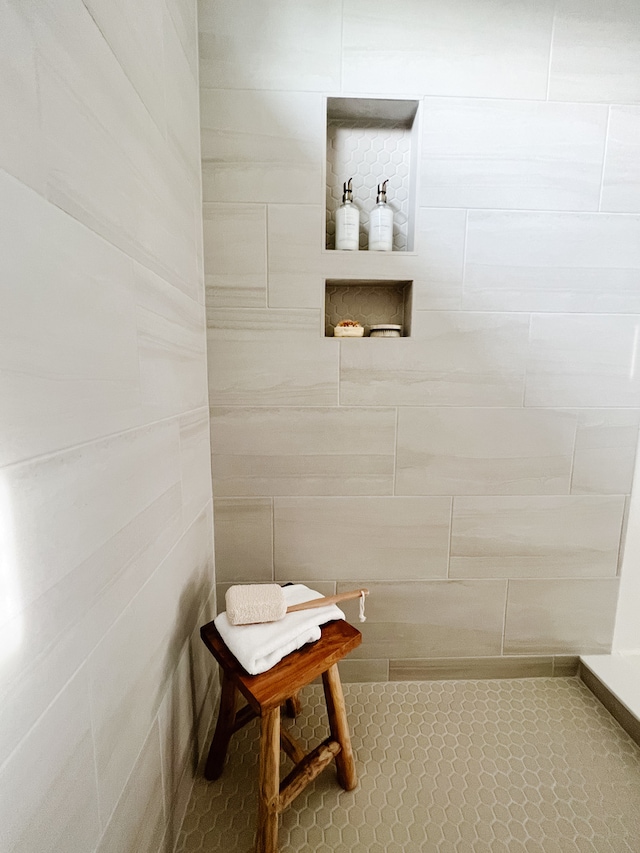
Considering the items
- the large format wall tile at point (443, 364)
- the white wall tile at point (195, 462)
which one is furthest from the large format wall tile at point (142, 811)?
the large format wall tile at point (443, 364)

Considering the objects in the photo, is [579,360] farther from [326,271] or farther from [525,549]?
[326,271]

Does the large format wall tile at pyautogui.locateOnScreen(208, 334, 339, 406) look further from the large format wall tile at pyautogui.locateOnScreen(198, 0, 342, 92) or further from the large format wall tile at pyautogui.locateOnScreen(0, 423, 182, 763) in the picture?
the large format wall tile at pyautogui.locateOnScreen(198, 0, 342, 92)

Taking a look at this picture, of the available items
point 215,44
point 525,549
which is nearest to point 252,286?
point 215,44

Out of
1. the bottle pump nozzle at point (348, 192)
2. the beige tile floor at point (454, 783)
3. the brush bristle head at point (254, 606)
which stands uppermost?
the bottle pump nozzle at point (348, 192)

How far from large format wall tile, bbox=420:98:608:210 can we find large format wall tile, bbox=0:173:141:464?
2.96 ft

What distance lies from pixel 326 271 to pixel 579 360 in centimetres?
80

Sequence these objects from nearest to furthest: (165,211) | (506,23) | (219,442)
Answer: (165,211), (506,23), (219,442)

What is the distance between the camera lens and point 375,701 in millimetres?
1151

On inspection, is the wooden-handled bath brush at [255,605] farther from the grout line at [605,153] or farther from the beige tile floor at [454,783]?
the grout line at [605,153]

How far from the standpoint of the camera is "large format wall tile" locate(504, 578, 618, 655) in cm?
120

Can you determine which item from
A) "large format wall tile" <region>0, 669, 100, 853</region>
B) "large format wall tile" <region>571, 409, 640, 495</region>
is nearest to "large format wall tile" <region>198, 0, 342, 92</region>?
"large format wall tile" <region>571, 409, 640, 495</region>

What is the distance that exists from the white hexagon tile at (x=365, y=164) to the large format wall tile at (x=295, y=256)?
121 mm

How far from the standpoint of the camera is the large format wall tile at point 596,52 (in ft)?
3.18

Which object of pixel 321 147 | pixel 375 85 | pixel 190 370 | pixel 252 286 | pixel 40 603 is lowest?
pixel 40 603
